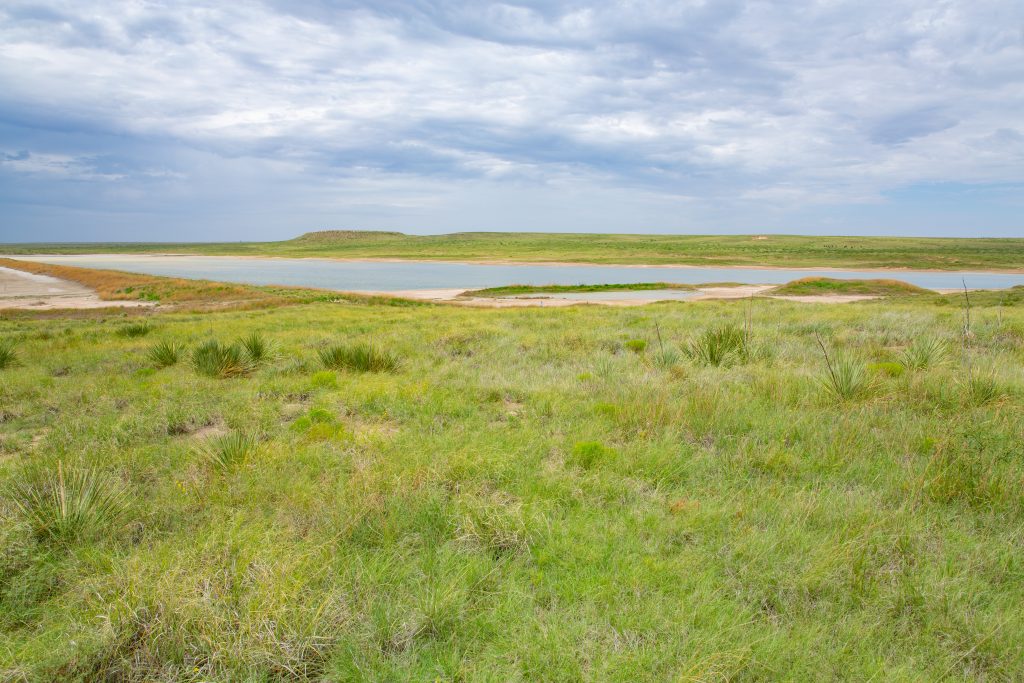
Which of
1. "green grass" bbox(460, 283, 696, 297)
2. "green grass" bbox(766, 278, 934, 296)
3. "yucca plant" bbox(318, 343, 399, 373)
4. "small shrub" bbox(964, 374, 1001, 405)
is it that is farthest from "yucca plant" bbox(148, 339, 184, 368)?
"green grass" bbox(766, 278, 934, 296)

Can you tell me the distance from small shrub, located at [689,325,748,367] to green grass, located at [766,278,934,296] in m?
38.2

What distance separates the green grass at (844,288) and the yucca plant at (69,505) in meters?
47.6

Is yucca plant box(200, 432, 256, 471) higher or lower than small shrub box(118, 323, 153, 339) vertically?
lower

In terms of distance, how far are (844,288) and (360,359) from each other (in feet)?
160

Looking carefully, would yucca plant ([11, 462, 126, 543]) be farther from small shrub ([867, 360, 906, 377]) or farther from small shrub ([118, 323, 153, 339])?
small shrub ([118, 323, 153, 339])

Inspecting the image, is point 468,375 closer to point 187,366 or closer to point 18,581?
point 187,366

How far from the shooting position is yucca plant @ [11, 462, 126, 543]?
385 cm

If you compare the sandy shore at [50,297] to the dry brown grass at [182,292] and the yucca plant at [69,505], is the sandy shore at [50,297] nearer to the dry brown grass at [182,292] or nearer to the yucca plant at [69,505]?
the dry brown grass at [182,292]

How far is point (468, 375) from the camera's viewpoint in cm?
915

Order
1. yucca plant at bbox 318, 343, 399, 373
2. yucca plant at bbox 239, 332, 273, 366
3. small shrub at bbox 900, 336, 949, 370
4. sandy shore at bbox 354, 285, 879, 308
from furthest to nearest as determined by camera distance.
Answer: sandy shore at bbox 354, 285, 879, 308 → yucca plant at bbox 239, 332, 273, 366 → yucca plant at bbox 318, 343, 399, 373 → small shrub at bbox 900, 336, 949, 370

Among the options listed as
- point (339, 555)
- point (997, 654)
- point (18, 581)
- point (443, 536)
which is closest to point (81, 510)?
point (18, 581)

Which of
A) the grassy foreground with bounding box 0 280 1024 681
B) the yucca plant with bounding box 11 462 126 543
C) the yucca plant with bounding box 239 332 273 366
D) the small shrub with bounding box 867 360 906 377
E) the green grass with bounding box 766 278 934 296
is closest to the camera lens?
the grassy foreground with bounding box 0 280 1024 681

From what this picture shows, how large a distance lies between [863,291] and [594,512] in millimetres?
50890

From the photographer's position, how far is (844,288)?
156 feet
